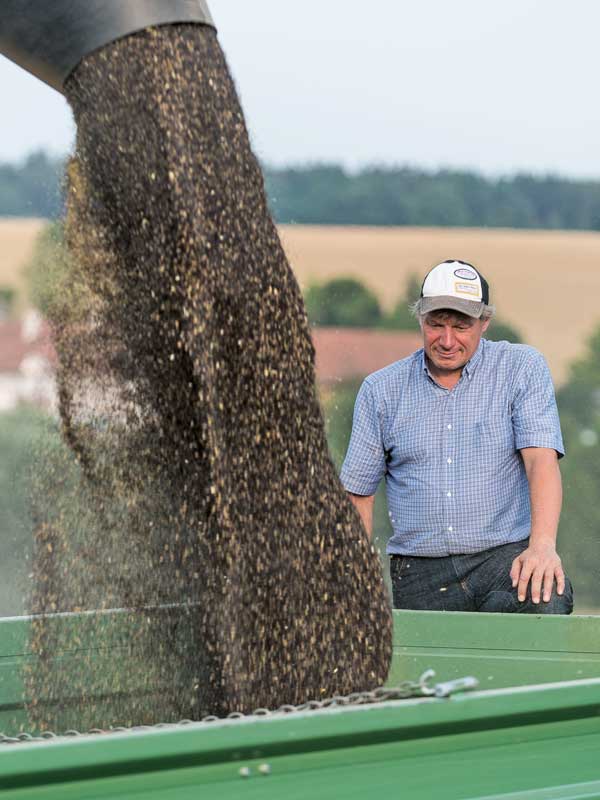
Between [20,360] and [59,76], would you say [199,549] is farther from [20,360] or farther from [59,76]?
[20,360]

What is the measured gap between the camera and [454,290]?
354cm

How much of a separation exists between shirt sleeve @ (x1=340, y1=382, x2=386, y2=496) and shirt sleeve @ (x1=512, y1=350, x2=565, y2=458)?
40cm

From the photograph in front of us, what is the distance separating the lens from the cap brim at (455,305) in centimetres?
353

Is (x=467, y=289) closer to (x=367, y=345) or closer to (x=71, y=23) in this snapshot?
(x=71, y=23)

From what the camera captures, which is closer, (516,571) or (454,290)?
(516,571)

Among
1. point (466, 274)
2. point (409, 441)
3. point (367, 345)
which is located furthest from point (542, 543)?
point (367, 345)

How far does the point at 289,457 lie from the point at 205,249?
49 centimetres

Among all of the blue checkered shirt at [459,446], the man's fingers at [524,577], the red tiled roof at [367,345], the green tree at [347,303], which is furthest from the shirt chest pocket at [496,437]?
the green tree at [347,303]

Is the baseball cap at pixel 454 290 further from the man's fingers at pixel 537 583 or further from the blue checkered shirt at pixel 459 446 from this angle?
the man's fingers at pixel 537 583

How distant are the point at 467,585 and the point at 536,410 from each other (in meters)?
0.51

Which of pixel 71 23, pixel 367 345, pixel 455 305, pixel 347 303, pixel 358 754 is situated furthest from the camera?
pixel 347 303

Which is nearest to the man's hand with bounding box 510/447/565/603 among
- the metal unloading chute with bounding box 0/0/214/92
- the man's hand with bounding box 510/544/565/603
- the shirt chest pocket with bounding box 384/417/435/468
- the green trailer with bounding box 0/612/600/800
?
the man's hand with bounding box 510/544/565/603

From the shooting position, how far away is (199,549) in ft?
9.57

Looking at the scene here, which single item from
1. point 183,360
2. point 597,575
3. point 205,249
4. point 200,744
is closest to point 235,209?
point 205,249
